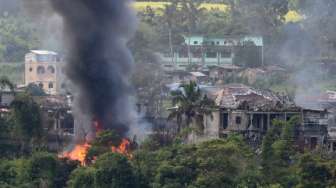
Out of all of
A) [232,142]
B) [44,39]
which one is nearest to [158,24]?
[44,39]

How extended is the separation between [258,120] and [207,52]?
3812 cm

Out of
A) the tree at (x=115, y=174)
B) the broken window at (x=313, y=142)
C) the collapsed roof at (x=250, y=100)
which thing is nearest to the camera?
the tree at (x=115, y=174)

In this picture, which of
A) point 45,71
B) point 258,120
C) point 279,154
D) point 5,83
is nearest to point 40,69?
point 45,71

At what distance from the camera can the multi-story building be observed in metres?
129

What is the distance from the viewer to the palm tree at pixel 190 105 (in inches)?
3563

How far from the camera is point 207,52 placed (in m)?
130

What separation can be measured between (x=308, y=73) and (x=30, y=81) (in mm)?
19210

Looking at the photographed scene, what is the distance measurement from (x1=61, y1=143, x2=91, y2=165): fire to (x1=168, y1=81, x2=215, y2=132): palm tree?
501 cm

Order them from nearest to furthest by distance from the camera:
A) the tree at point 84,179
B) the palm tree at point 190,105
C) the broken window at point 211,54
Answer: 1. the tree at point 84,179
2. the palm tree at point 190,105
3. the broken window at point 211,54

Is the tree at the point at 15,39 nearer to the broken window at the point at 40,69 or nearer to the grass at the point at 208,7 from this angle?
the broken window at the point at 40,69

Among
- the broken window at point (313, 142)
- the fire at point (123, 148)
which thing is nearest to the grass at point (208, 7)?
the broken window at point (313, 142)

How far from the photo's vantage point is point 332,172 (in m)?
76.7

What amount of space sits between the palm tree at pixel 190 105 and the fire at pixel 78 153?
501 centimetres

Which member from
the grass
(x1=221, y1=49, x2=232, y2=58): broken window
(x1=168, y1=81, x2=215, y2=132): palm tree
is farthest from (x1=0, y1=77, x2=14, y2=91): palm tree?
the grass
